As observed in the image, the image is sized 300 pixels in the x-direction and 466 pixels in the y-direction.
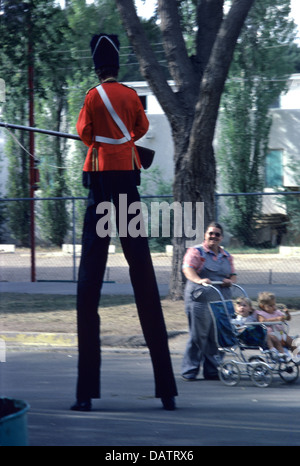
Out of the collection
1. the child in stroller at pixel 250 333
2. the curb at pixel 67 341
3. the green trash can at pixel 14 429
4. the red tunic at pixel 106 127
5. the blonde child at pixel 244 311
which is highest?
the red tunic at pixel 106 127

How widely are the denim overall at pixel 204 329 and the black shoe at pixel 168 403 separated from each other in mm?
1803

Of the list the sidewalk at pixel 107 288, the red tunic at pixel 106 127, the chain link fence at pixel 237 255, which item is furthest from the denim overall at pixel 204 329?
the chain link fence at pixel 237 255

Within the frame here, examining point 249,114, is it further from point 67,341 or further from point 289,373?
point 289,373

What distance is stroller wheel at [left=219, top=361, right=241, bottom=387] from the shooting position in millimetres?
8148

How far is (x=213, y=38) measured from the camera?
45.5 ft

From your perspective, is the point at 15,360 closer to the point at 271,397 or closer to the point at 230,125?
the point at 271,397

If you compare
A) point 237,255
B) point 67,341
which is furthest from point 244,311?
point 237,255


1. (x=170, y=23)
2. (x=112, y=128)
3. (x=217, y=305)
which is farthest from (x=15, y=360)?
(x=170, y=23)

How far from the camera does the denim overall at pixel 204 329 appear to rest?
27.9ft

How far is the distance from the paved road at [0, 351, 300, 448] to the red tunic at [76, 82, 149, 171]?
2.00 m

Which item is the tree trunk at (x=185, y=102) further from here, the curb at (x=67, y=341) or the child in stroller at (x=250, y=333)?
the child in stroller at (x=250, y=333)

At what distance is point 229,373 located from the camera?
8.18m

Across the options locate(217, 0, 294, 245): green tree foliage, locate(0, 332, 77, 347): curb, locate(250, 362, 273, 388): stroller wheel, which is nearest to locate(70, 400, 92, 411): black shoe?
locate(250, 362, 273, 388): stroller wheel

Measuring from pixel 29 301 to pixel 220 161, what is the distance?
17718 mm
